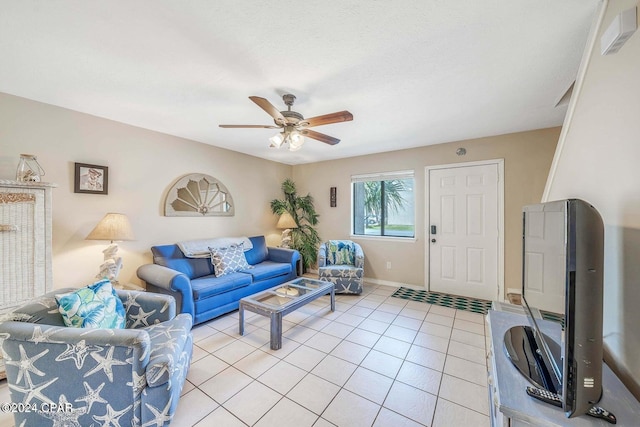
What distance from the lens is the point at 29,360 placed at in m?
1.29

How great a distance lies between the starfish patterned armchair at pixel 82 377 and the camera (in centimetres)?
129

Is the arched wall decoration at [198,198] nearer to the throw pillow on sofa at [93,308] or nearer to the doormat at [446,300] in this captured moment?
the throw pillow on sofa at [93,308]

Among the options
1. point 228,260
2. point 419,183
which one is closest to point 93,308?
point 228,260

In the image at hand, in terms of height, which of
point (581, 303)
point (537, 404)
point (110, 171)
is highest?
point (110, 171)

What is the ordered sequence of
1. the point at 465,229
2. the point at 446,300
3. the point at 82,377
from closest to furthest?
the point at 82,377, the point at 446,300, the point at 465,229

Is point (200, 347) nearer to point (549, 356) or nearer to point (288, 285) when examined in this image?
point (288, 285)

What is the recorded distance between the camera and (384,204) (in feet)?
14.6

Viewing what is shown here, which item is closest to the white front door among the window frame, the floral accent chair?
the window frame

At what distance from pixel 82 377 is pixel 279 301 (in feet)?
5.04

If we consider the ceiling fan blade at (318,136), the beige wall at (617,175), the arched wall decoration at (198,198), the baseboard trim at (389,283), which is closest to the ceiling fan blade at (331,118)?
the ceiling fan blade at (318,136)

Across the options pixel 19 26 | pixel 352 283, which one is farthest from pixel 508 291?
pixel 19 26

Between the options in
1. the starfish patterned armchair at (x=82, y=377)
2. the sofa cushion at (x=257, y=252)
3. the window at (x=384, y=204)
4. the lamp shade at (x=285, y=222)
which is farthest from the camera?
the lamp shade at (x=285, y=222)

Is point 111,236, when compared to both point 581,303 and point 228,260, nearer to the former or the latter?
point 228,260

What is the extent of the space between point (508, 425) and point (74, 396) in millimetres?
2119
